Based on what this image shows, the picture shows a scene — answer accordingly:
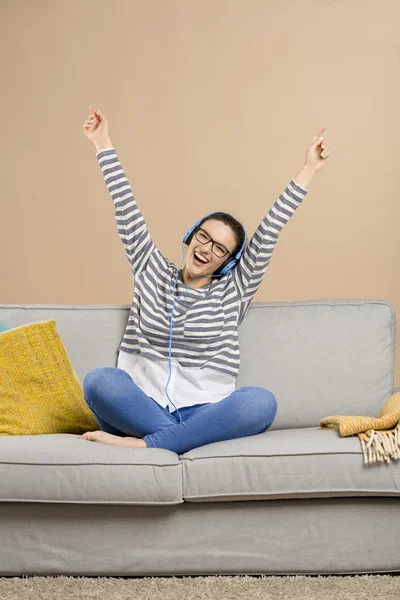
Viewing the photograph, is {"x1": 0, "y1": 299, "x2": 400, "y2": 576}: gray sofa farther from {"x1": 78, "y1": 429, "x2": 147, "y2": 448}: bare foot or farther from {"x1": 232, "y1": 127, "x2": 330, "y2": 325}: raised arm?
{"x1": 232, "y1": 127, "x2": 330, "y2": 325}: raised arm

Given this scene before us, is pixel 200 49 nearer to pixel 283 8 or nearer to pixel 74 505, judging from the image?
pixel 283 8

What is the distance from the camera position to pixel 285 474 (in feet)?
6.28

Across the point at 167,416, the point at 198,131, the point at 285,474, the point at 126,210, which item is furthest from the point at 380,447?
the point at 198,131

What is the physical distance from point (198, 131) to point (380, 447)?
2241 millimetres

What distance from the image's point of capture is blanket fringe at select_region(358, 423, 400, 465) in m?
1.92

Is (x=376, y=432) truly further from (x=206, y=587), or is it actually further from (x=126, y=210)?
(x=126, y=210)

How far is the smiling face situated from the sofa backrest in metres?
0.22

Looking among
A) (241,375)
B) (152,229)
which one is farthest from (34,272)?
(241,375)

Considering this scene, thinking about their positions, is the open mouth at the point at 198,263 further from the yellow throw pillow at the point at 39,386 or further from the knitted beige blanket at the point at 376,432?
the knitted beige blanket at the point at 376,432

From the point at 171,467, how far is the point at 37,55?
8.56 feet

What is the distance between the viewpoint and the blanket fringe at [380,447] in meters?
1.92

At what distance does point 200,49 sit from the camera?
3.79 meters

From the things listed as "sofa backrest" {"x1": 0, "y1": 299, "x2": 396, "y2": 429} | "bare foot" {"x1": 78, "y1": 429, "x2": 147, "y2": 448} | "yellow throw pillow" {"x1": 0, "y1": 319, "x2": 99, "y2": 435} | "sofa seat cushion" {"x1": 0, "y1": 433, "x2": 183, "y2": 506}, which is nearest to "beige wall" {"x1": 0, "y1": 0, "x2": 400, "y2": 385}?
"sofa backrest" {"x1": 0, "y1": 299, "x2": 396, "y2": 429}

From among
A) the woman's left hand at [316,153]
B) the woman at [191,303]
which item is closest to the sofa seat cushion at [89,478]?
the woman at [191,303]
